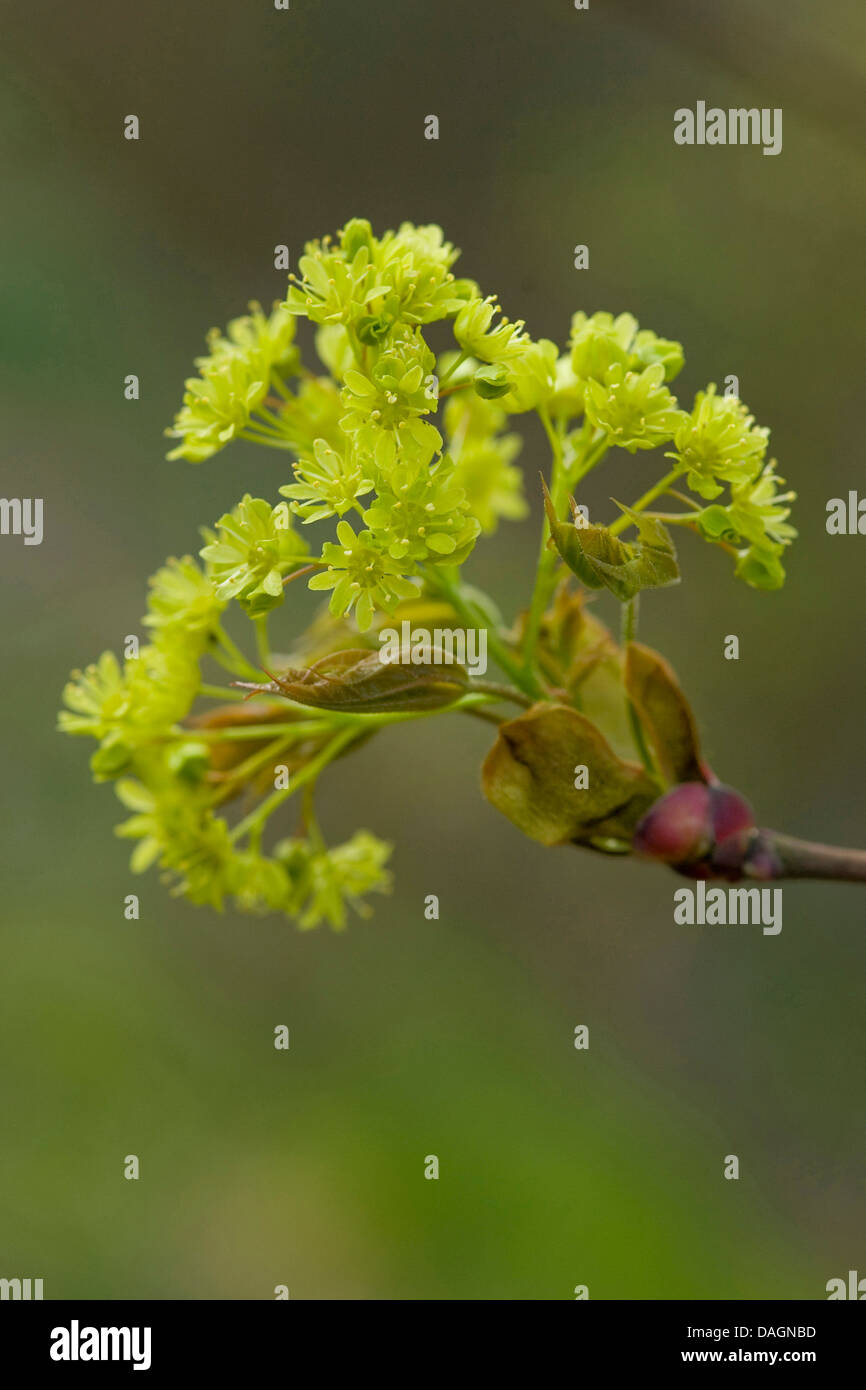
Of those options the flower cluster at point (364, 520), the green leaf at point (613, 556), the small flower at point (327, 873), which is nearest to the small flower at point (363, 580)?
the flower cluster at point (364, 520)

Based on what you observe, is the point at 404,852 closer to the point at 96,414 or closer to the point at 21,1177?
the point at 21,1177

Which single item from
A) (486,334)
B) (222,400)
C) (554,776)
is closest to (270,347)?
(222,400)

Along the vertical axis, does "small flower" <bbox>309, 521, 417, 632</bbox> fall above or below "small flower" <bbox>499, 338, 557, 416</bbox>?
below

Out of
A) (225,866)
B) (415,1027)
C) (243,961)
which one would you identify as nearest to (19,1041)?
(243,961)

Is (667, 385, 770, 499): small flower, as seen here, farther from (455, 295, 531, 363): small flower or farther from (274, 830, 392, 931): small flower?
(274, 830, 392, 931): small flower

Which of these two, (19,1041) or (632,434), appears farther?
(19,1041)

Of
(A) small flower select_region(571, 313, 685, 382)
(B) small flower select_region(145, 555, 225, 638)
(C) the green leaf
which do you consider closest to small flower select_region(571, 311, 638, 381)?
(A) small flower select_region(571, 313, 685, 382)

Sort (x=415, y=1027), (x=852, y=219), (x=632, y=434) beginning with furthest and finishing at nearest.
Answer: (x=415, y=1027) → (x=852, y=219) → (x=632, y=434)
